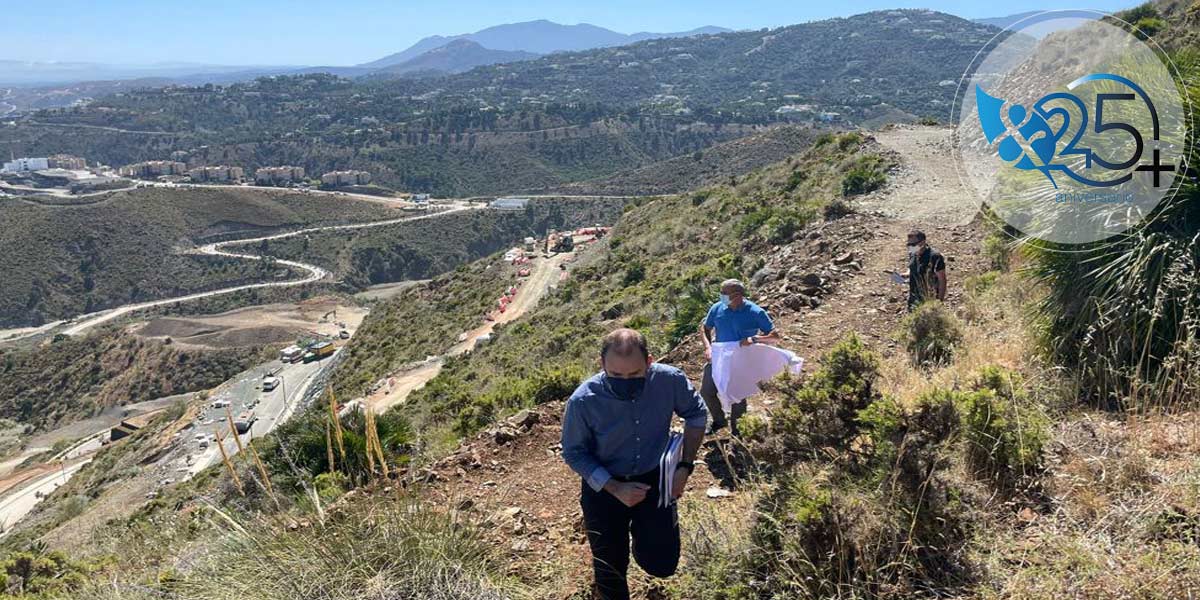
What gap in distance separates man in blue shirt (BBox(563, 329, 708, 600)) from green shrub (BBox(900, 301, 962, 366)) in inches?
128

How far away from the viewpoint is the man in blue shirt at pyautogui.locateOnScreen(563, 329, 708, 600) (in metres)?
2.96

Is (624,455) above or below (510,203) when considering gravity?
above

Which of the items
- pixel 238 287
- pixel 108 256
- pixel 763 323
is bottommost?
pixel 238 287

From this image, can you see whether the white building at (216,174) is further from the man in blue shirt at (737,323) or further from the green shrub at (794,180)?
the man in blue shirt at (737,323)

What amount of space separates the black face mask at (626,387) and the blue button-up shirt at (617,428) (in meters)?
0.02

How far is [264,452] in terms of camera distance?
7.80 metres

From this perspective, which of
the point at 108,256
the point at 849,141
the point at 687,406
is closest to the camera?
the point at 687,406

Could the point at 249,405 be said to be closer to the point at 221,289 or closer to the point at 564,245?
the point at 564,245

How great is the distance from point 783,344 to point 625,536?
433 centimetres

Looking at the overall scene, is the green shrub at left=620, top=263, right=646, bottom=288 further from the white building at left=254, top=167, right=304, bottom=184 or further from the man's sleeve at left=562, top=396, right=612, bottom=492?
the white building at left=254, top=167, right=304, bottom=184

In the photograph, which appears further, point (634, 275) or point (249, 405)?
point (249, 405)

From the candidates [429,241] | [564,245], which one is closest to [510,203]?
[429,241]

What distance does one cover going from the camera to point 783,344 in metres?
7.00

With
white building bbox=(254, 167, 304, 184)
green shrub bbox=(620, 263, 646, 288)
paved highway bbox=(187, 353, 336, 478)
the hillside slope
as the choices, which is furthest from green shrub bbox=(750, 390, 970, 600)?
white building bbox=(254, 167, 304, 184)
